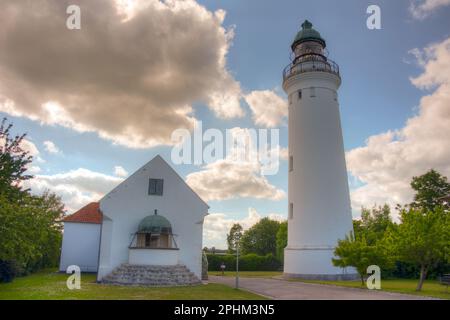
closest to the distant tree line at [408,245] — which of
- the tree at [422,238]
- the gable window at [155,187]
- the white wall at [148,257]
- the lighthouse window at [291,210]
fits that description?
the tree at [422,238]

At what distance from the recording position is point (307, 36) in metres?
32.5

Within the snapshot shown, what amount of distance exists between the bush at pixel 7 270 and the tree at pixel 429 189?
122 ft

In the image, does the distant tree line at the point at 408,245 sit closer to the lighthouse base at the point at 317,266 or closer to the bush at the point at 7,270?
the lighthouse base at the point at 317,266

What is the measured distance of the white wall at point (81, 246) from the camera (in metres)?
32.0

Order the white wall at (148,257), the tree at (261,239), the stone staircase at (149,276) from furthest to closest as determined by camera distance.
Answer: the tree at (261,239) → the white wall at (148,257) → the stone staircase at (149,276)

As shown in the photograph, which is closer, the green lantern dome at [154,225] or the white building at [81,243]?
the green lantern dome at [154,225]

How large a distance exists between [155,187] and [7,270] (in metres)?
9.82

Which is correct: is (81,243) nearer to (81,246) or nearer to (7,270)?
(81,246)

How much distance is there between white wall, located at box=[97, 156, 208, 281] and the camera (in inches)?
936

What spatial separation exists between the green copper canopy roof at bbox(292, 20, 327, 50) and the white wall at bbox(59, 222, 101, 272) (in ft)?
81.5

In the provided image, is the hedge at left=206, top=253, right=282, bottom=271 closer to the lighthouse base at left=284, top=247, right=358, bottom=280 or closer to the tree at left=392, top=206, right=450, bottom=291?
the lighthouse base at left=284, top=247, right=358, bottom=280

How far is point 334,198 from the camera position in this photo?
2880 centimetres

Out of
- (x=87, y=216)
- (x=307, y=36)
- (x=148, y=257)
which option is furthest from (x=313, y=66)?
(x=87, y=216)
